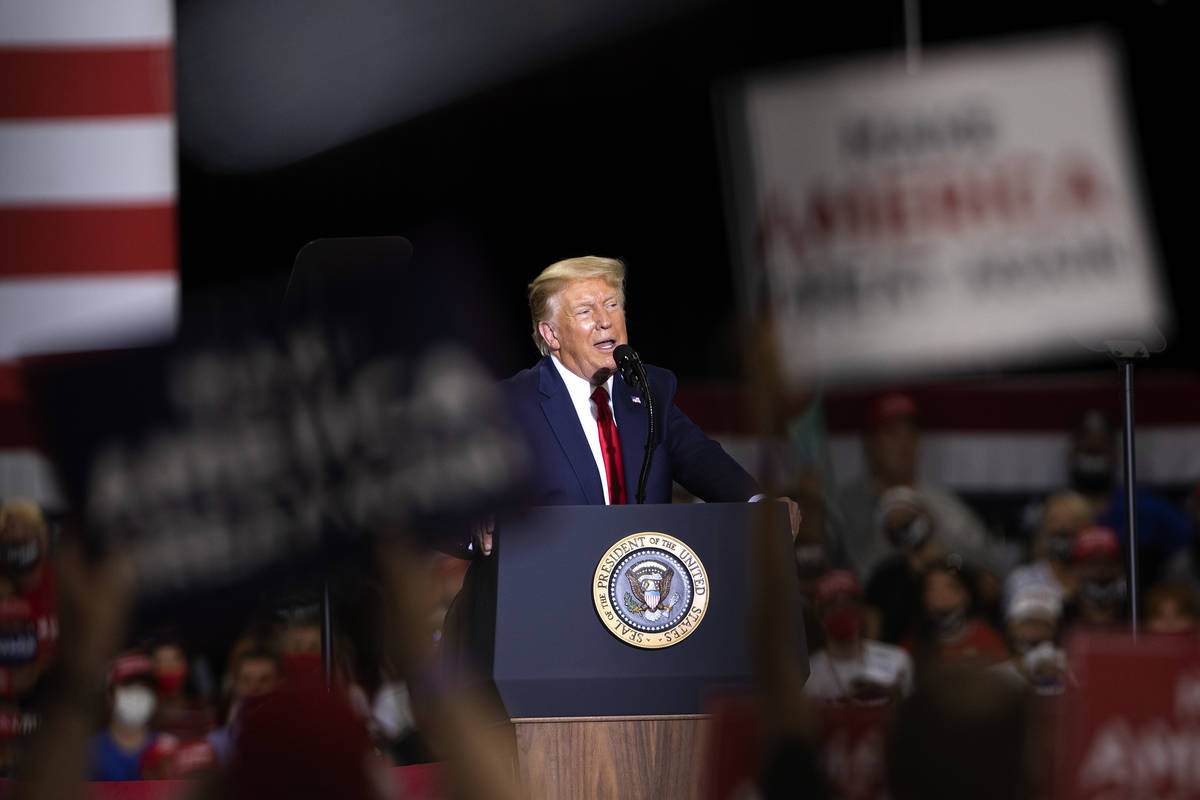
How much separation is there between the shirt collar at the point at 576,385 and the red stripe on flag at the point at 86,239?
1528 millimetres

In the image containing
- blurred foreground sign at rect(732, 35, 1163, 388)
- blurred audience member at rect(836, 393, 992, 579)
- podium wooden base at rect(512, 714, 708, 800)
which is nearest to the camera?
blurred foreground sign at rect(732, 35, 1163, 388)

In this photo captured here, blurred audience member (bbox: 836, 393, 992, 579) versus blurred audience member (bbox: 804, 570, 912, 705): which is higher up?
blurred audience member (bbox: 836, 393, 992, 579)

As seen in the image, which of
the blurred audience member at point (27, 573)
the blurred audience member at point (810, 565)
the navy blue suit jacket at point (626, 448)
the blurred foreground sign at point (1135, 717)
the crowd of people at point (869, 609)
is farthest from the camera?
the blurred audience member at point (810, 565)

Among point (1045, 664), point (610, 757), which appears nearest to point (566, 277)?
point (610, 757)

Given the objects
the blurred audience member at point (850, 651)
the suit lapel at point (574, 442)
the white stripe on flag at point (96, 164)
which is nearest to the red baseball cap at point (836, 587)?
the blurred audience member at point (850, 651)

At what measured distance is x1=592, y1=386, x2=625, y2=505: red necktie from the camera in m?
2.79

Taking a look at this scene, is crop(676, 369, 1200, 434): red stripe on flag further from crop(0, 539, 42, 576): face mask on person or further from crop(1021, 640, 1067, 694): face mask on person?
crop(0, 539, 42, 576): face mask on person

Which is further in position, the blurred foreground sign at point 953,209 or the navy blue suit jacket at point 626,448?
the navy blue suit jacket at point 626,448

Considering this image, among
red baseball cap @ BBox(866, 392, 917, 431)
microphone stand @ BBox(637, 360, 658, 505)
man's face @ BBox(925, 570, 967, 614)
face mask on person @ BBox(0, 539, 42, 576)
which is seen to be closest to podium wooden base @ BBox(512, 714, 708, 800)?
microphone stand @ BBox(637, 360, 658, 505)

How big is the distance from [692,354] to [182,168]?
72.6 inches

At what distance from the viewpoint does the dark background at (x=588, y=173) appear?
5.39 meters

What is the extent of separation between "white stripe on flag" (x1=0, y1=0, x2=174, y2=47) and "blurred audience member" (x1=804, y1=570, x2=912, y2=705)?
2331 mm

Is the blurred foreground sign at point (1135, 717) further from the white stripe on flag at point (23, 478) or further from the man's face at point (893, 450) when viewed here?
the white stripe on flag at point (23, 478)

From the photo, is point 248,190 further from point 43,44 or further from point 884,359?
point 884,359
